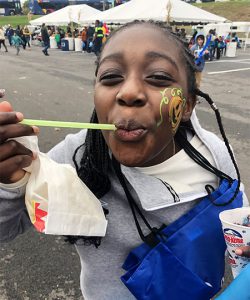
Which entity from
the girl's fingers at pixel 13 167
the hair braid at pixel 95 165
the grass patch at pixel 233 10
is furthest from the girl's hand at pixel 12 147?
the grass patch at pixel 233 10

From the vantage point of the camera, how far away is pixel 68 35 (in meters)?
21.8

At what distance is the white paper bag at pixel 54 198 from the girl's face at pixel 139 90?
0.55ft

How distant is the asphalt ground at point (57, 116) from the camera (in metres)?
2.35

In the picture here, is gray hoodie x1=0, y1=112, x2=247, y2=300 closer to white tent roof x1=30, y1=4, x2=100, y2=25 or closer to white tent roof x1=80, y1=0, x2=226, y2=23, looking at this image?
white tent roof x1=80, y1=0, x2=226, y2=23

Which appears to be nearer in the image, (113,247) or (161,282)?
(161,282)

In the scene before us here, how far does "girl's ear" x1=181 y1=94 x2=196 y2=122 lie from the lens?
3.92 ft

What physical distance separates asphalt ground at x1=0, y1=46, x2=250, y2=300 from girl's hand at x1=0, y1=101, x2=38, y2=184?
168 cm

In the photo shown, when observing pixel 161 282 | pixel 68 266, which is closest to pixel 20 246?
pixel 68 266

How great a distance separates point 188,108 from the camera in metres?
1.22

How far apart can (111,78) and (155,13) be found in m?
13.6

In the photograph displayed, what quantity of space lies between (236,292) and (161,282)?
0.93 ft

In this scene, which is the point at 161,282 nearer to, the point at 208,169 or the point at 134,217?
the point at 134,217

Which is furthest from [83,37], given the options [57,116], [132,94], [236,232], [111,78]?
[236,232]

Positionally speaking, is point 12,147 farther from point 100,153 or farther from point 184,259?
point 184,259
